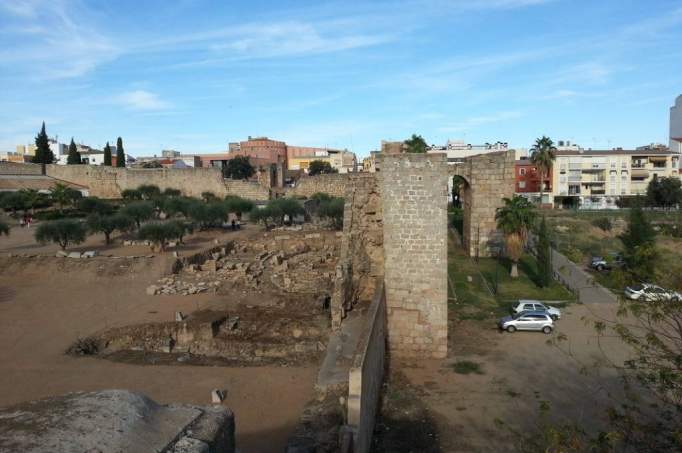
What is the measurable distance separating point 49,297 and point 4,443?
19.7 metres

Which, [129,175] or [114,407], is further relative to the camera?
[129,175]

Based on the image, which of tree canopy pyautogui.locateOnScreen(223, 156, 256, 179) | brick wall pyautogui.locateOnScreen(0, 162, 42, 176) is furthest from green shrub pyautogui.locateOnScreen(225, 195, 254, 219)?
brick wall pyautogui.locateOnScreen(0, 162, 42, 176)

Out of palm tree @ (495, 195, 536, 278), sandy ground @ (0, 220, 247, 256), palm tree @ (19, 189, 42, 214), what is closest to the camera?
palm tree @ (495, 195, 536, 278)

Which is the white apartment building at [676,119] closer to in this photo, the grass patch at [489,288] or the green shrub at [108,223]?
the grass patch at [489,288]

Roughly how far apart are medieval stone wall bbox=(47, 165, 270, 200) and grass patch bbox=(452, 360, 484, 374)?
40.6 m

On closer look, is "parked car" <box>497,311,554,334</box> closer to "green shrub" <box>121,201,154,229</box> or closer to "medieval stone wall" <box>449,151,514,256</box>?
"medieval stone wall" <box>449,151,514,256</box>

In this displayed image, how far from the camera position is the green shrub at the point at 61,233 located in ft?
83.5

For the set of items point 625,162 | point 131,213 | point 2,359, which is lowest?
point 2,359

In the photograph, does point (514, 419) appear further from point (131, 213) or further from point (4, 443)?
point (131, 213)

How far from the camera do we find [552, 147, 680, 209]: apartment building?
5044 cm

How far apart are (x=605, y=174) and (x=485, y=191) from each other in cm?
3130

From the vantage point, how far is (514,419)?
354 inches

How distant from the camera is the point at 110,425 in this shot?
8.19ft

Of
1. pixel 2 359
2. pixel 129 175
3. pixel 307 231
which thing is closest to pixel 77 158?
pixel 129 175
